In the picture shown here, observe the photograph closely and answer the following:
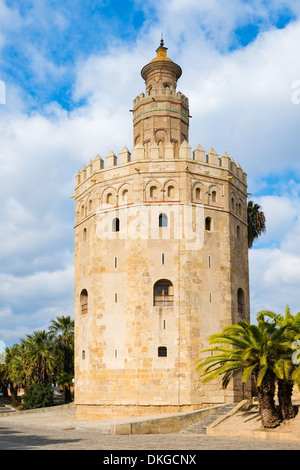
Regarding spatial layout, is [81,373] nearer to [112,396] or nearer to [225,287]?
[112,396]

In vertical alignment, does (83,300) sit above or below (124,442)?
above

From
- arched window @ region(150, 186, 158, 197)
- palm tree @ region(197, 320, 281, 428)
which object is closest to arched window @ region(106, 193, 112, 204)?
arched window @ region(150, 186, 158, 197)

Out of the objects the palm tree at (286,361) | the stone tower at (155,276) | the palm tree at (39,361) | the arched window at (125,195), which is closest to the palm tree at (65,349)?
the palm tree at (39,361)

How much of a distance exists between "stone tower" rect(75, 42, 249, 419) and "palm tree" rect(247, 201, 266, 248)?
3.13 m

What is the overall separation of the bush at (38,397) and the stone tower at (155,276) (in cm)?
894

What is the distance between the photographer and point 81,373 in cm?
3128

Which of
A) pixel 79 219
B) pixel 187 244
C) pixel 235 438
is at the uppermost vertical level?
pixel 79 219

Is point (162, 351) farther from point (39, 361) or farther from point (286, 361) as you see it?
point (39, 361)

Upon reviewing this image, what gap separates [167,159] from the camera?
Answer: 31.2 meters

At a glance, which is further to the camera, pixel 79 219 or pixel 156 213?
pixel 79 219

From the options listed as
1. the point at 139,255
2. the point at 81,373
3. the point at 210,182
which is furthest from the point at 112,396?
the point at 210,182

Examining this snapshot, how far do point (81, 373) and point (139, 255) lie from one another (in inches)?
298

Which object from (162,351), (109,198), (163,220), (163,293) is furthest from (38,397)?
(163,220)

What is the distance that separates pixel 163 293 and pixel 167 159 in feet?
24.7
